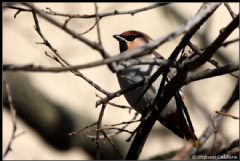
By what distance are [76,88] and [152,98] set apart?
9.74 ft

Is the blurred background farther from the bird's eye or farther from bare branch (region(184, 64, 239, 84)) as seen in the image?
bare branch (region(184, 64, 239, 84))

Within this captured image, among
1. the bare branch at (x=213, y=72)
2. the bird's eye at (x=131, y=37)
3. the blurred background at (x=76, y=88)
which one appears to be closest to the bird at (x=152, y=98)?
the bird's eye at (x=131, y=37)

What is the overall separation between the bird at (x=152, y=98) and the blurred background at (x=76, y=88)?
3.17ft

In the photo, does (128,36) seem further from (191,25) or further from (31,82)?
(191,25)

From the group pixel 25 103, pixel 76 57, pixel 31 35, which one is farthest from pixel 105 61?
pixel 76 57

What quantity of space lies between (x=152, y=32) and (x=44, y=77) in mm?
1379

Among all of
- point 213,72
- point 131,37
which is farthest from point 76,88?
point 213,72

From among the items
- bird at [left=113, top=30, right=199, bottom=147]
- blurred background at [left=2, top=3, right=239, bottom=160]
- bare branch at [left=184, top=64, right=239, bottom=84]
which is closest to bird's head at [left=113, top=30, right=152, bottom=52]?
bird at [left=113, top=30, right=199, bottom=147]

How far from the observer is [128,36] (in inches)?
157

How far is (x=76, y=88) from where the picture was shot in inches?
256

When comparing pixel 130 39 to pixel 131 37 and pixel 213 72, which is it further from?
pixel 213 72

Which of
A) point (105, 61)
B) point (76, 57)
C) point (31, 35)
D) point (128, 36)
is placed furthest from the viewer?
point (76, 57)

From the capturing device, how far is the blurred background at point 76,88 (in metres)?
4.75

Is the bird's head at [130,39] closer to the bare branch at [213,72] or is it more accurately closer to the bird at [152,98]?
the bird at [152,98]
